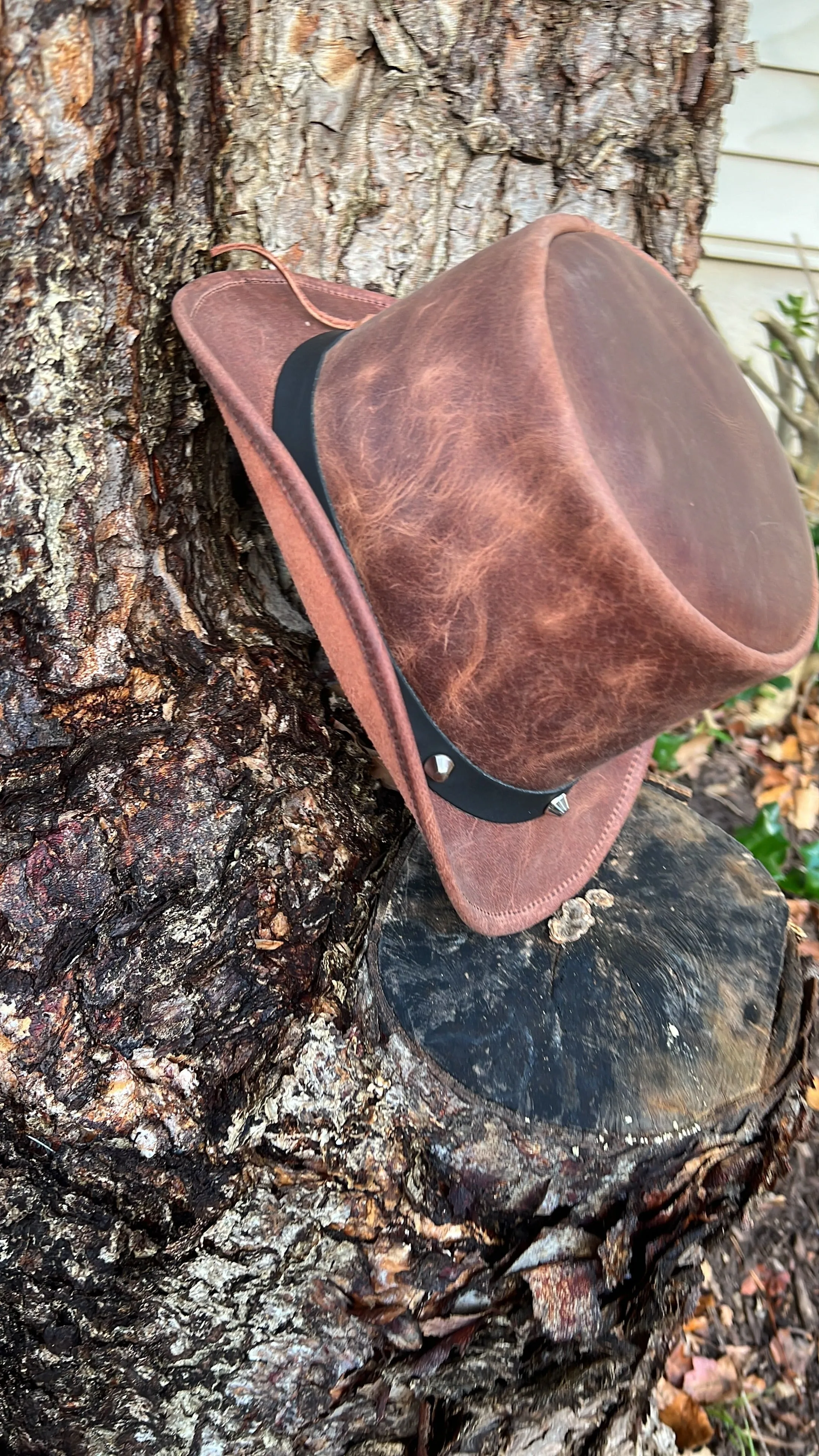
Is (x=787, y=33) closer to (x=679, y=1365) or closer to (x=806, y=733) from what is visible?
(x=806, y=733)

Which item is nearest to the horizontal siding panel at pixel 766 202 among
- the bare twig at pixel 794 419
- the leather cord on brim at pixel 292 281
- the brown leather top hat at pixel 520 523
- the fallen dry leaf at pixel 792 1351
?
the bare twig at pixel 794 419

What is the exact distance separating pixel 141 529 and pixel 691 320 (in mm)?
971

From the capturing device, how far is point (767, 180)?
4.23 metres

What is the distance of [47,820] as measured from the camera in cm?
137

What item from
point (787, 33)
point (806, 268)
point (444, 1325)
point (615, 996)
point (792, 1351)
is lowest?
point (792, 1351)

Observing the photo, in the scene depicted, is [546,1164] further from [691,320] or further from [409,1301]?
[691,320]

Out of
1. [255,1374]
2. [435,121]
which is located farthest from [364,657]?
[435,121]

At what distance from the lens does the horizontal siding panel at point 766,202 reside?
4.18 metres

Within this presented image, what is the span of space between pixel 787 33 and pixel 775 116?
297mm

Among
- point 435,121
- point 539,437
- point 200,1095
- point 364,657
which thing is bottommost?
point 200,1095

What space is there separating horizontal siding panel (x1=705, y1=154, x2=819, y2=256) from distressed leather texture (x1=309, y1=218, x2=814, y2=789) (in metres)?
3.52

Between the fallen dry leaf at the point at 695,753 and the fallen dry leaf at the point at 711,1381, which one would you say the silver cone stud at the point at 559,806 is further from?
the fallen dry leaf at the point at 695,753

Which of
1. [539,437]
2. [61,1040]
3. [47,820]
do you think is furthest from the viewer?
[47,820]

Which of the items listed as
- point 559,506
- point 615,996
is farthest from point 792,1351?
point 559,506
